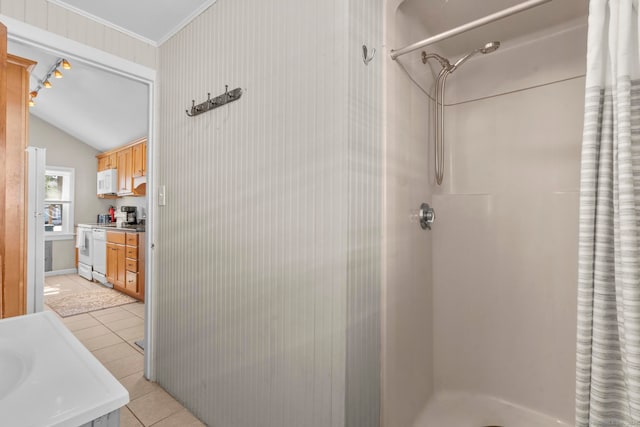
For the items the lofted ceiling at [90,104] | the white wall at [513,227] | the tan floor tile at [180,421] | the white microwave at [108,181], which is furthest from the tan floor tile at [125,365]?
the white microwave at [108,181]

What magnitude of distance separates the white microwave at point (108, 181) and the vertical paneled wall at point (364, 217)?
5448mm

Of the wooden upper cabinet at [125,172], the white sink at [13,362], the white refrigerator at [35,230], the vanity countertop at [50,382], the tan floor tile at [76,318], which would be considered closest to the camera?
the vanity countertop at [50,382]

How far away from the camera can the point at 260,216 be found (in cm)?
143

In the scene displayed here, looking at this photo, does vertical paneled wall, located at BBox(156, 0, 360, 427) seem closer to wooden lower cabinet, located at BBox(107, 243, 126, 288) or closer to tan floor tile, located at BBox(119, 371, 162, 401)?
tan floor tile, located at BBox(119, 371, 162, 401)

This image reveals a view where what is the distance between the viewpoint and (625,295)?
76cm

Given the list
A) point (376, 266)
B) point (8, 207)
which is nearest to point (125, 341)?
point (8, 207)

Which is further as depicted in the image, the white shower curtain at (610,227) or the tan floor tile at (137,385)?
the tan floor tile at (137,385)

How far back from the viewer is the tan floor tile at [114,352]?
247 cm

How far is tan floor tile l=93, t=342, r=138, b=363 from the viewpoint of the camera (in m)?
2.47

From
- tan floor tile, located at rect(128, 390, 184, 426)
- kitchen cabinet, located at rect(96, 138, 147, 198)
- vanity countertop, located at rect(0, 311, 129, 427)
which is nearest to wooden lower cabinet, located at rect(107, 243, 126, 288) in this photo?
kitchen cabinet, located at rect(96, 138, 147, 198)

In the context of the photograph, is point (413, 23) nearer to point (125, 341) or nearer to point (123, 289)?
point (125, 341)

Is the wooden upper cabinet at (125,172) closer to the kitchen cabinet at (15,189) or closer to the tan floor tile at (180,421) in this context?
the kitchen cabinet at (15,189)

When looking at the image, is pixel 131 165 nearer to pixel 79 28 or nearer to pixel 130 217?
pixel 130 217

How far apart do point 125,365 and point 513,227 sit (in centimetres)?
287
